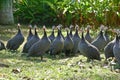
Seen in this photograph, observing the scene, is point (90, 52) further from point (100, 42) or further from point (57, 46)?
point (100, 42)

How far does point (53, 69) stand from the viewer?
920cm

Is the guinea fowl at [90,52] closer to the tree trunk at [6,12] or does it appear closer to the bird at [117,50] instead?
the bird at [117,50]

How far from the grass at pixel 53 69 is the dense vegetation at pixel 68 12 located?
13.7 ft

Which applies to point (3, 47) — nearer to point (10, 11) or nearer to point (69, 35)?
point (69, 35)

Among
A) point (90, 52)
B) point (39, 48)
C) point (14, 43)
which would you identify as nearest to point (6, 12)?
point (14, 43)

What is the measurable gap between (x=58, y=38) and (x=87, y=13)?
5810mm

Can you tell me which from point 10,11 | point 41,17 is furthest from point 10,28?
point 41,17

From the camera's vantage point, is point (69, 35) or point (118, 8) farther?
point (118, 8)

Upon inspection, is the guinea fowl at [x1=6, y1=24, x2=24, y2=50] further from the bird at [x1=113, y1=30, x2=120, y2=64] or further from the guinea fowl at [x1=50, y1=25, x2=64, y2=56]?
the bird at [x1=113, y1=30, x2=120, y2=64]

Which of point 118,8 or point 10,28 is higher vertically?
point 118,8

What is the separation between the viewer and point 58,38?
36.9 ft

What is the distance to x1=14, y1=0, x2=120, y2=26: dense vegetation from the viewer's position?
15078mm

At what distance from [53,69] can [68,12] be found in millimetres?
10133

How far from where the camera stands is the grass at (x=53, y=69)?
333 inches
